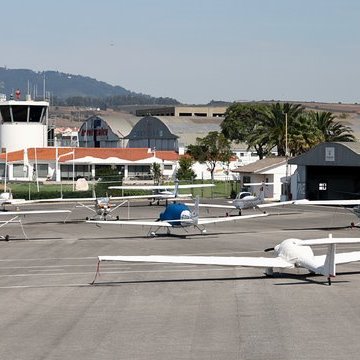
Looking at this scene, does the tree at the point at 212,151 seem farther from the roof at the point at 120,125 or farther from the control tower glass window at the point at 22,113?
the roof at the point at 120,125

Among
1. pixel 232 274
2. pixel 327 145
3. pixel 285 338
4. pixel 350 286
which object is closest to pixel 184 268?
pixel 232 274

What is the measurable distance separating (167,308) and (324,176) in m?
56.8

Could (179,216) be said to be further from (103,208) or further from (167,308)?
(167,308)

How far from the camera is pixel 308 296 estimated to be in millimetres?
24109

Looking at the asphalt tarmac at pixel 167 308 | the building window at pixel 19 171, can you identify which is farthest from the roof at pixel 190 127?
the asphalt tarmac at pixel 167 308

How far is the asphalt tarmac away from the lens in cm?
1772

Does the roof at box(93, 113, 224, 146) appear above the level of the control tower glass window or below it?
below

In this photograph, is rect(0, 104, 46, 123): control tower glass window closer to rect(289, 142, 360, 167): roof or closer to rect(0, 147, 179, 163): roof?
rect(0, 147, 179, 163): roof

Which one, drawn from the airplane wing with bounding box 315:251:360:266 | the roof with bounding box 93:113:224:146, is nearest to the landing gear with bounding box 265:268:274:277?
the airplane wing with bounding box 315:251:360:266

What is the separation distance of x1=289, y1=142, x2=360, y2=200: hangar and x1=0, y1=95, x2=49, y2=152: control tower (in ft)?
168

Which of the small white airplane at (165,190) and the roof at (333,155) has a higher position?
the roof at (333,155)

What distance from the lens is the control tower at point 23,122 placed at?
120188mm

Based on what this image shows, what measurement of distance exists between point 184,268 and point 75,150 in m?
86.8

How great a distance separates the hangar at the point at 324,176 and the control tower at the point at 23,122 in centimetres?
5128
